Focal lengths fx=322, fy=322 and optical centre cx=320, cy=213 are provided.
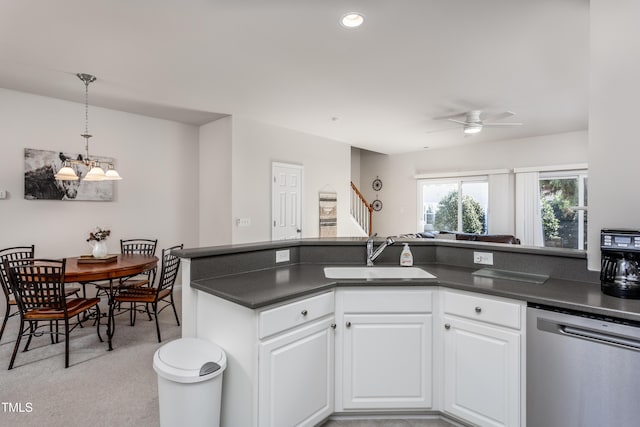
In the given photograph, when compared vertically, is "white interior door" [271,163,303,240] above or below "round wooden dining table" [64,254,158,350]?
above

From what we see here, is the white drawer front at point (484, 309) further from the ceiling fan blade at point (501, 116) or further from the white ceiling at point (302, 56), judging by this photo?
the ceiling fan blade at point (501, 116)

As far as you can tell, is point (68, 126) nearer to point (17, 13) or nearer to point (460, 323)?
point (17, 13)

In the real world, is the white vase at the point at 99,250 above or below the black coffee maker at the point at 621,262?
below

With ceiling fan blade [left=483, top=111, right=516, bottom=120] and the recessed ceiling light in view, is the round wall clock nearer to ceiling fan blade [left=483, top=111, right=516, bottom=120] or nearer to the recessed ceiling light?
ceiling fan blade [left=483, top=111, right=516, bottom=120]

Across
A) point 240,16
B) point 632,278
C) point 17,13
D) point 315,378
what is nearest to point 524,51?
point 632,278

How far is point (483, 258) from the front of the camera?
2.39 meters

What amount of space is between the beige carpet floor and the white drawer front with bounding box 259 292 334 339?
1.17 meters

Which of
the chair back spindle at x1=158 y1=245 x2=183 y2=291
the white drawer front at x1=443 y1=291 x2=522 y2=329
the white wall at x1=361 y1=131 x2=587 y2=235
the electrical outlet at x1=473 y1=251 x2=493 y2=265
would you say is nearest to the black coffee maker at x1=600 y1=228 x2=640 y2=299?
the white drawer front at x1=443 y1=291 x2=522 y2=329

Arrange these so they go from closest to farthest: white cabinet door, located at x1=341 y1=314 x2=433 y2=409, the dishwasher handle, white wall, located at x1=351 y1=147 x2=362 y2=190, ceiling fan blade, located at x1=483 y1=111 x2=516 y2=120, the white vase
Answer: the dishwasher handle, white cabinet door, located at x1=341 y1=314 x2=433 y2=409, the white vase, ceiling fan blade, located at x1=483 y1=111 x2=516 y2=120, white wall, located at x1=351 y1=147 x2=362 y2=190

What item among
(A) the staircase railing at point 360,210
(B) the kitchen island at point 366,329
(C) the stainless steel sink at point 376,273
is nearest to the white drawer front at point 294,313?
(B) the kitchen island at point 366,329

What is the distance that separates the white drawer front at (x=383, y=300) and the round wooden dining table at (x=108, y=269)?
7.86ft

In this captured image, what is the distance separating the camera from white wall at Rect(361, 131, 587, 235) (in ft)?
A: 20.0

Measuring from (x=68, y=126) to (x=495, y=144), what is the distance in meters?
7.52

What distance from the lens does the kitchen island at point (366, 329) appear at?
163 centimetres
